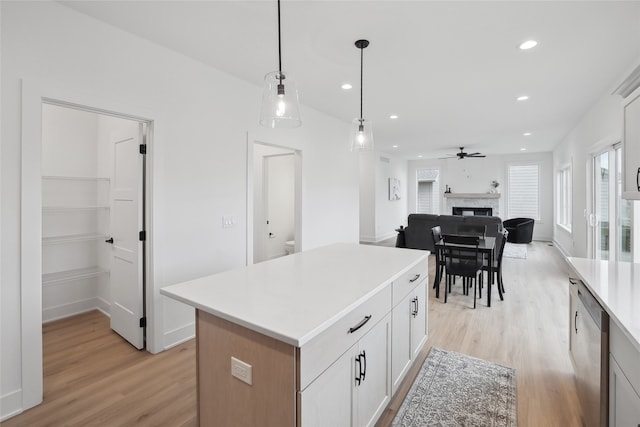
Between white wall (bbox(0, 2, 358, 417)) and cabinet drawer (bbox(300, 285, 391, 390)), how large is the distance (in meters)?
1.98

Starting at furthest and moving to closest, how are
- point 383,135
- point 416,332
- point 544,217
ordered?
point 544,217, point 383,135, point 416,332

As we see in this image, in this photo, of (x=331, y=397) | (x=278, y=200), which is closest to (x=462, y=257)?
(x=278, y=200)

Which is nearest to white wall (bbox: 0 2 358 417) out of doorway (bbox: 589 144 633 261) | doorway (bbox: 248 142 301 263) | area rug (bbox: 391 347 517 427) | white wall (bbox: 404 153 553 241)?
doorway (bbox: 248 142 301 263)

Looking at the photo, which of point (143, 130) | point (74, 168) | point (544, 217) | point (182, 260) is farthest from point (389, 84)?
point (544, 217)

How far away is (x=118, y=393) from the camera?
2188 millimetres

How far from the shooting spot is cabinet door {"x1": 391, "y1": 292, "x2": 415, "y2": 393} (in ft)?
6.33

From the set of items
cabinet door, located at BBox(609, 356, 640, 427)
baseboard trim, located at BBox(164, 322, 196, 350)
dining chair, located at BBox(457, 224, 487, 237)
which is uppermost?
dining chair, located at BBox(457, 224, 487, 237)

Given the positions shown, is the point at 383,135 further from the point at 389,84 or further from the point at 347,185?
the point at 389,84

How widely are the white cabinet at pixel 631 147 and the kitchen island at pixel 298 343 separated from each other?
152cm

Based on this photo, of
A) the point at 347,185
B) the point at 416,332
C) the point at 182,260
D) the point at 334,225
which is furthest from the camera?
the point at 347,185

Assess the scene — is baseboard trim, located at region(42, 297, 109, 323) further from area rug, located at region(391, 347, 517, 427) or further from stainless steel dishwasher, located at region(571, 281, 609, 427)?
stainless steel dishwasher, located at region(571, 281, 609, 427)

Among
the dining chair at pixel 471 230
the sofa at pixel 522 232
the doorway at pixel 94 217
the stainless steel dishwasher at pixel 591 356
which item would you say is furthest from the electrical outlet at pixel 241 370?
the sofa at pixel 522 232

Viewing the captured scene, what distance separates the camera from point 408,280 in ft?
A: 7.15

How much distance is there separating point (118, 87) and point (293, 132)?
2089mm
